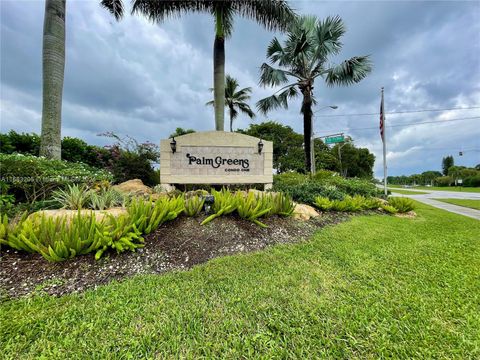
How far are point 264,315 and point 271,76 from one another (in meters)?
10.9

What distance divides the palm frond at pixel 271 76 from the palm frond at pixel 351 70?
7.71 ft

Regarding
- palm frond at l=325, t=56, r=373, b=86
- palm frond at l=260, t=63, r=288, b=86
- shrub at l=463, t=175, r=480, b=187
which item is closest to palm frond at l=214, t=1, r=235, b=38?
palm frond at l=260, t=63, r=288, b=86

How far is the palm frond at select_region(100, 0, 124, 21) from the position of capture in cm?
743

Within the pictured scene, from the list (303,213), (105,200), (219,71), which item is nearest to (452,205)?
(303,213)

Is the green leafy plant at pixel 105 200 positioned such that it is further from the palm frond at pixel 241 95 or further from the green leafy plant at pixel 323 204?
the palm frond at pixel 241 95

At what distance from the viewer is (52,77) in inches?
207

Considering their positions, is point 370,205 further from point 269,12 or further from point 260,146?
point 269,12

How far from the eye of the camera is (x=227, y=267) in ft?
7.95

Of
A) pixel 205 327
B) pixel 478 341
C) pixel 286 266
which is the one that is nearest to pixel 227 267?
pixel 286 266

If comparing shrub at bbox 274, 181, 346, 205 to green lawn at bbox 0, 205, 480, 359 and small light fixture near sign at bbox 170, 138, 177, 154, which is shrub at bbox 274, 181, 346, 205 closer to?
green lawn at bbox 0, 205, 480, 359

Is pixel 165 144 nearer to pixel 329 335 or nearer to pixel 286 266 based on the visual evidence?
pixel 286 266

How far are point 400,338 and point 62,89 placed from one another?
320 inches

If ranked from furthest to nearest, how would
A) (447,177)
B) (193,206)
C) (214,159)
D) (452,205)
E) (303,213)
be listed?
1. (447,177)
2. (452,205)
3. (214,159)
4. (303,213)
5. (193,206)

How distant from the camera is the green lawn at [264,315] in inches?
52.9
